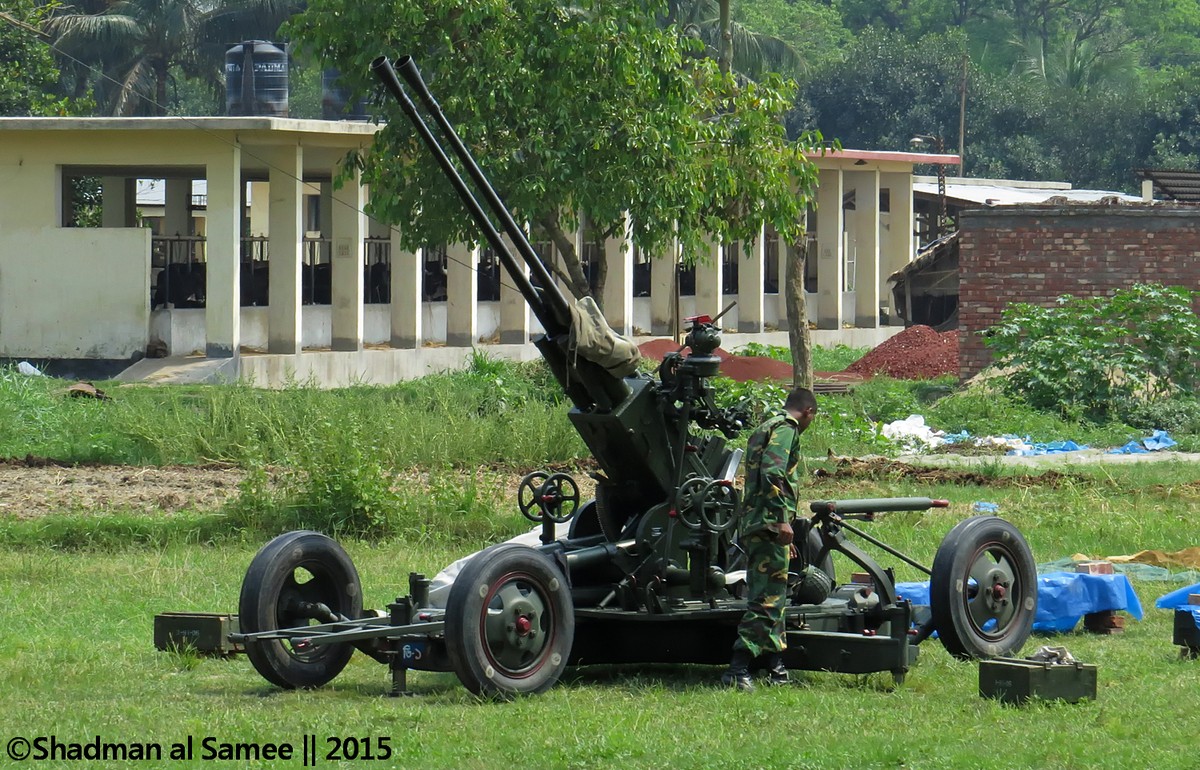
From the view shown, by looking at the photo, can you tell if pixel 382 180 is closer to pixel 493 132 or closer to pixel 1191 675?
pixel 493 132

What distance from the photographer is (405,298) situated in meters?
32.1

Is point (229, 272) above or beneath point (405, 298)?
above

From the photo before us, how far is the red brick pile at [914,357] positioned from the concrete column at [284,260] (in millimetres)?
9862

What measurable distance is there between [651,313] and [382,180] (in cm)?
1735

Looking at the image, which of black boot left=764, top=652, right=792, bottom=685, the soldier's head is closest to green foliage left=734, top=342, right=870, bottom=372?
the soldier's head

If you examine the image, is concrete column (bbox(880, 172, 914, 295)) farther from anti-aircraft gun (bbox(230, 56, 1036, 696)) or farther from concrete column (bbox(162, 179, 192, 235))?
anti-aircraft gun (bbox(230, 56, 1036, 696))

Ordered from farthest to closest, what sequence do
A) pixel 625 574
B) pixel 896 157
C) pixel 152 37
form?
1. pixel 152 37
2. pixel 896 157
3. pixel 625 574

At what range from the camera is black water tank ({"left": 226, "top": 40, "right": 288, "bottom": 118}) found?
33875mm

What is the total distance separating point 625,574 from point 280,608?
1.72 metres

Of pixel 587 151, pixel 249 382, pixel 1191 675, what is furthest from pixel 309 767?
pixel 249 382

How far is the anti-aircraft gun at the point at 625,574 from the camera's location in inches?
338

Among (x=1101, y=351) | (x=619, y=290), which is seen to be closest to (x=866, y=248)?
(x=619, y=290)

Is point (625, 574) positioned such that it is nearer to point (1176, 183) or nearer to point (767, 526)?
point (767, 526)

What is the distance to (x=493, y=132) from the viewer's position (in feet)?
69.0
